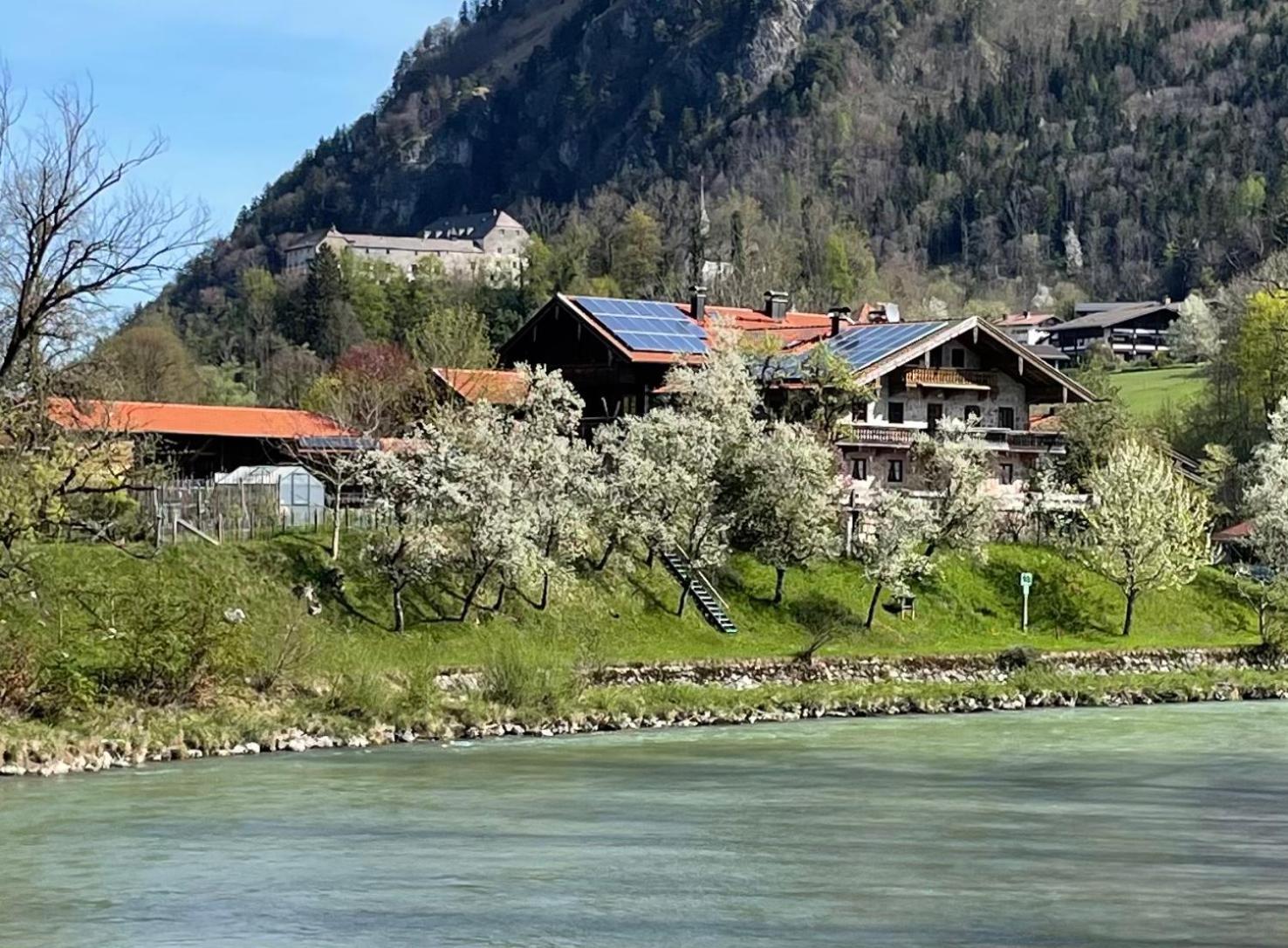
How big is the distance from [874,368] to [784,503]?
33.6 ft

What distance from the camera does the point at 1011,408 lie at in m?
68.0

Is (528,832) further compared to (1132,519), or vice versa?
(1132,519)

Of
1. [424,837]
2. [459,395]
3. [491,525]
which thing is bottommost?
[424,837]

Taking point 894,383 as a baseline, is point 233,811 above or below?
below

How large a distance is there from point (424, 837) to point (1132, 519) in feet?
122

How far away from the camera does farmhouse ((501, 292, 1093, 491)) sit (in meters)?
62.6

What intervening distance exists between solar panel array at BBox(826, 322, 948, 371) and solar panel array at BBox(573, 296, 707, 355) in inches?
186

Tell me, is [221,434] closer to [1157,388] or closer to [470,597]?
[470,597]

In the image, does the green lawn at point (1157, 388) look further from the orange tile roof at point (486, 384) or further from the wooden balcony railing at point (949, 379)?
the orange tile roof at point (486, 384)

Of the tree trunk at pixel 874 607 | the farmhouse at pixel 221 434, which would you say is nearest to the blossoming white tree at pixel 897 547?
the tree trunk at pixel 874 607

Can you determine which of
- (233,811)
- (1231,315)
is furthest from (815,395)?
(1231,315)

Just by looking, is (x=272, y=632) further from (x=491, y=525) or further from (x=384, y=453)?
(x=384, y=453)

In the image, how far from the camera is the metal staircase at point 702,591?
51469 millimetres

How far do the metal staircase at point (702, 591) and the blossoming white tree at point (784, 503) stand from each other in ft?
6.09
